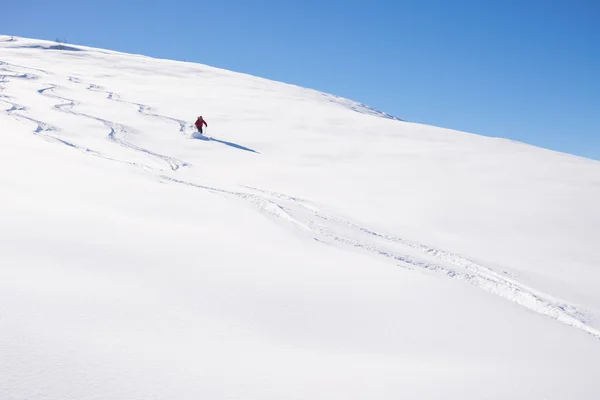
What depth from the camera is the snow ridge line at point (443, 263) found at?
462 cm

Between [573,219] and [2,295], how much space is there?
8.52 meters

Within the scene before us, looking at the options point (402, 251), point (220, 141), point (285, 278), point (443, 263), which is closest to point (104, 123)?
point (220, 141)

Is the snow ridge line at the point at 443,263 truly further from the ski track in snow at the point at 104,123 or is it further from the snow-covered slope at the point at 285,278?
the ski track in snow at the point at 104,123

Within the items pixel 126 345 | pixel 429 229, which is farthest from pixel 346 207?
pixel 126 345

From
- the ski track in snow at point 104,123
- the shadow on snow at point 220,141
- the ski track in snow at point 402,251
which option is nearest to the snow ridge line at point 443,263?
the ski track in snow at point 402,251

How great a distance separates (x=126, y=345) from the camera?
2533mm

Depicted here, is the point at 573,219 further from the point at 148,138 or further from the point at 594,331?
the point at 148,138

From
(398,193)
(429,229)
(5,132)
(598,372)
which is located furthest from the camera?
(5,132)

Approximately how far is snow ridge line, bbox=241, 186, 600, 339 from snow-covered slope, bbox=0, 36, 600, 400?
34 millimetres

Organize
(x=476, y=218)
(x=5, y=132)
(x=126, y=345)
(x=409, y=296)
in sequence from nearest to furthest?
(x=126, y=345) < (x=409, y=296) < (x=476, y=218) < (x=5, y=132)

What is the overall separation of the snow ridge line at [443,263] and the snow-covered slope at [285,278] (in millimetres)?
34

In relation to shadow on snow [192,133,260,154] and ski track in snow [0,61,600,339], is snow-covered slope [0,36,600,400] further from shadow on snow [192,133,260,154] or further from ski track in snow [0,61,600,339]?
shadow on snow [192,133,260,154]

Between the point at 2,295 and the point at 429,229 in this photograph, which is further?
the point at 429,229

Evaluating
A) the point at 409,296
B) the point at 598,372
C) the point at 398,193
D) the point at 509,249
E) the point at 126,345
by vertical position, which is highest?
the point at 398,193
